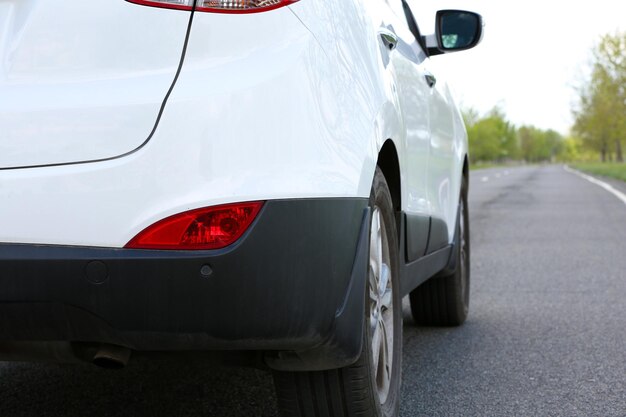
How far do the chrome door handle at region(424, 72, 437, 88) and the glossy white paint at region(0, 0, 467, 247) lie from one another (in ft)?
5.00

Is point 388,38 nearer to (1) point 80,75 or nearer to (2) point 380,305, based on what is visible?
(2) point 380,305

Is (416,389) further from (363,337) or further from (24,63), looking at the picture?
(24,63)

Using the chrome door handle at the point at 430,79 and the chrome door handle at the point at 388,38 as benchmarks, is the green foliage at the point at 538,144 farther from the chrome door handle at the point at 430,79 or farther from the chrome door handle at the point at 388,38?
the chrome door handle at the point at 388,38

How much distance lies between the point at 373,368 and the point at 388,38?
1013 millimetres

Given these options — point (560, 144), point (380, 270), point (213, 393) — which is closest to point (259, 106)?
point (380, 270)

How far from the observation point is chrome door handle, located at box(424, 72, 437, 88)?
366cm

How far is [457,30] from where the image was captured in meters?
4.02

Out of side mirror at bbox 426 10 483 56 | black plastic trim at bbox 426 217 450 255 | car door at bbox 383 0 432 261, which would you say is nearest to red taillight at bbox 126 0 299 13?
car door at bbox 383 0 432 261

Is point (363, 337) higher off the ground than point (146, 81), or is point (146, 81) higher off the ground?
point (146, 81)

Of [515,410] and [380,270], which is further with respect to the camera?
[515,410]

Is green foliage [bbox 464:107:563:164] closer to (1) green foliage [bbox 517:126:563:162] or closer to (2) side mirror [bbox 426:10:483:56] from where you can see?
(1) green foliage [bbox 517:126:563:162]

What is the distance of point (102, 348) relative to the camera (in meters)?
2.18

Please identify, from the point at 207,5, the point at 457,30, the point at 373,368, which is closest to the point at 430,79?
the point at 457,30

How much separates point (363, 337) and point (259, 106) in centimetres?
67
